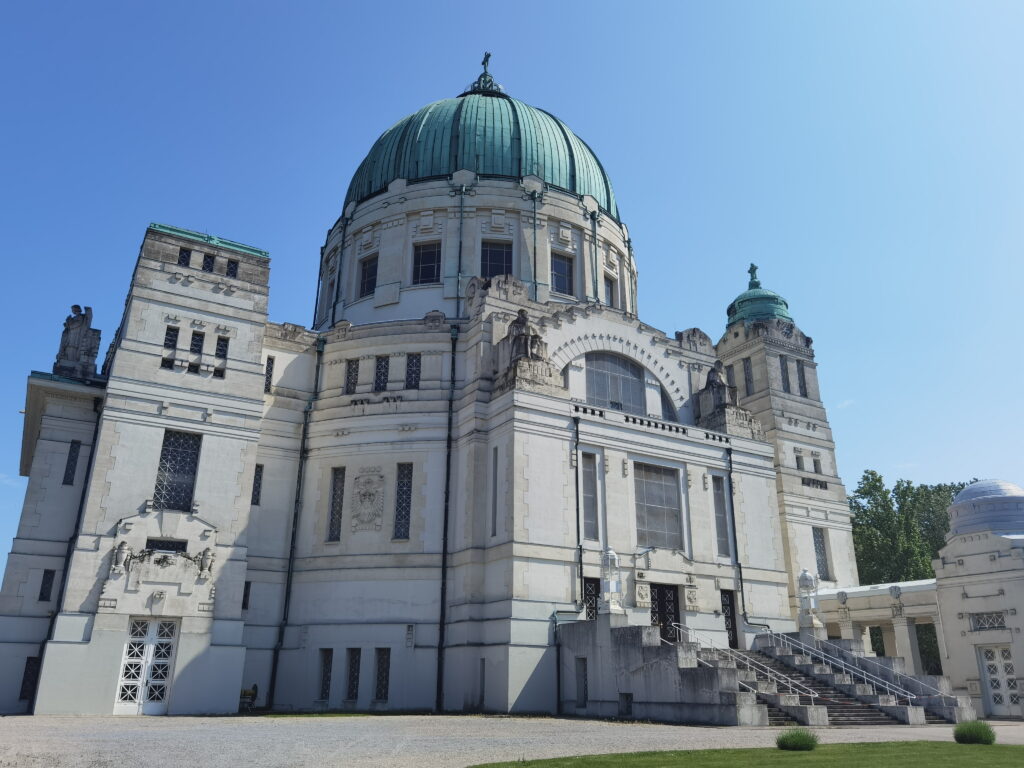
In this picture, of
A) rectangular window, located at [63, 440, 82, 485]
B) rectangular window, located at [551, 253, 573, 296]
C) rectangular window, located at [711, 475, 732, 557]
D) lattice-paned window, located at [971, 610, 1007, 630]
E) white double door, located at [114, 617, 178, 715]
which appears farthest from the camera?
rectangular window, located at [551, 253, 573, 296]

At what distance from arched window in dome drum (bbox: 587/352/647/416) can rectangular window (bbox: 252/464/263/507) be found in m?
14.4

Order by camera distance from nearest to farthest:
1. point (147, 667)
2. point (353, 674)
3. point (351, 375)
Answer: point (147, 667)
point (353, 674)
point (351, 375)

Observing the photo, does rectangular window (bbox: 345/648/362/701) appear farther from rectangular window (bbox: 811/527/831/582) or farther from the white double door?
rectangular window (bbox: 811/527/831/582)

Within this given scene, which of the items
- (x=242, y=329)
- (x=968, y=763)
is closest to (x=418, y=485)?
(x=242, y=329)

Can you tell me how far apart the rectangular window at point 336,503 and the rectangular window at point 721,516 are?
52.3 ft

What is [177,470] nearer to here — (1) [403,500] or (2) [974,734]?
(1) [403,500]

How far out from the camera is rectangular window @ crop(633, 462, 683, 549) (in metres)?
33.5

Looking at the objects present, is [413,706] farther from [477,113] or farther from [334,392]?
[477,113]

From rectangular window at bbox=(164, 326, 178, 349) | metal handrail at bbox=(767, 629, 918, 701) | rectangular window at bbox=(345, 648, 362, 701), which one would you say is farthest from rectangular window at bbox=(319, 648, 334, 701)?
metal handrail at bbox=(767, 629, 918, 701)

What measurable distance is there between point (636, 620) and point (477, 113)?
1181 inches

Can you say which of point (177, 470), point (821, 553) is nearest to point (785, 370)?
point (821, 553)

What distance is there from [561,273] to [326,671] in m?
23.1

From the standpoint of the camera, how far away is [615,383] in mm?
37625

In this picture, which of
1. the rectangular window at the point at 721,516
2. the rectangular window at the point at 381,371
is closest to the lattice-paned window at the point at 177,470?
the rectangular window at the point at 381,371
